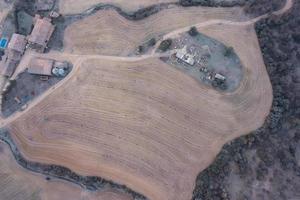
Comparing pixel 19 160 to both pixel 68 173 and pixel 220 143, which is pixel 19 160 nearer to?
pixel 68 173

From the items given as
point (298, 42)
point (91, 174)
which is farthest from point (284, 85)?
point (91, 174)

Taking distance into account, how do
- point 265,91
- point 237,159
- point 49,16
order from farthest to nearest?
point 49,16 < point 265,91 < point 237,159

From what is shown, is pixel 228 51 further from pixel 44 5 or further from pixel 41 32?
pixel 44 5

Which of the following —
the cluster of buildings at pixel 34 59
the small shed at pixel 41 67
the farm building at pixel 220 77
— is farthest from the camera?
the cluster of buildings at pixel 34 59

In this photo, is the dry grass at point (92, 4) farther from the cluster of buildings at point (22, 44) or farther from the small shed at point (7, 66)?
the small shed at point (7, 66)

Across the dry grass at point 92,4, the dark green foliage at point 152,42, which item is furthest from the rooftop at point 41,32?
the dark green foliage at point 152,42
